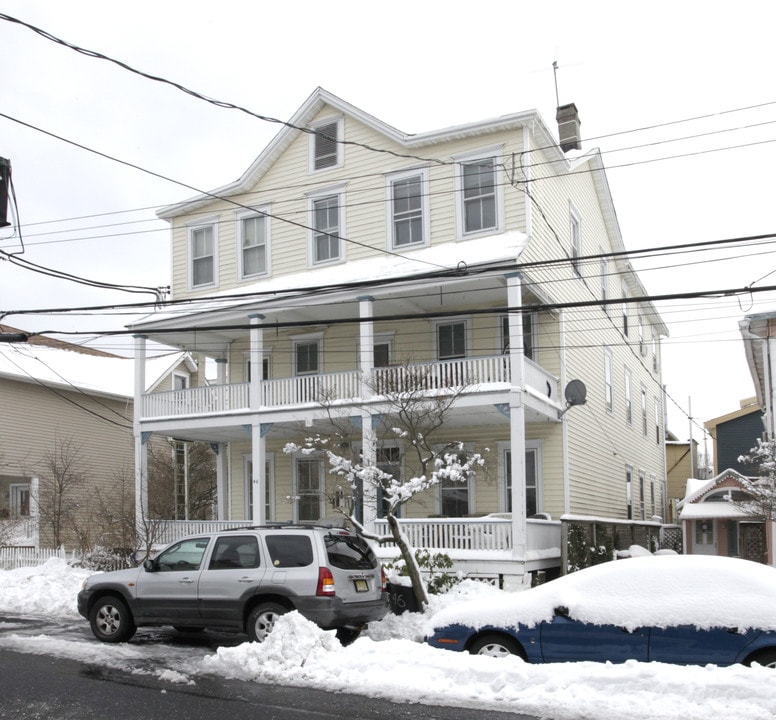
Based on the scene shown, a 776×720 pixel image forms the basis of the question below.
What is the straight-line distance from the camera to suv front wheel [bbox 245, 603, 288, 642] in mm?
11344

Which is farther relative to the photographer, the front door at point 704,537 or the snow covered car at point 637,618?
the front door at point 704,537

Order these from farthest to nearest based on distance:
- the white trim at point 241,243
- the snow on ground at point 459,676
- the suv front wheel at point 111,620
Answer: the white trim at point 241,243 → the suv front wheel at point 111,620 → the snow on ground at point 459,676

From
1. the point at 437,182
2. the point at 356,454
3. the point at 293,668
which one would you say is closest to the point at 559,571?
the point at 356,454


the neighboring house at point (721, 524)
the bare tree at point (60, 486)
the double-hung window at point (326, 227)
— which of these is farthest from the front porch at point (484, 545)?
the bare tree at point (60, 486)

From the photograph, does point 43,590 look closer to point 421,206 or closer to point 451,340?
point 451,340

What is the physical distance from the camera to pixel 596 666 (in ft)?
27.2

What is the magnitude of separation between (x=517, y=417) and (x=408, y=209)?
6329 millimetres

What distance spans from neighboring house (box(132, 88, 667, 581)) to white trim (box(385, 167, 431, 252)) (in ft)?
0.18

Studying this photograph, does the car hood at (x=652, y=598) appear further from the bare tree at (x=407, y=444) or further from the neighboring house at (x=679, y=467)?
the neighboring house at (x=679, y=467)

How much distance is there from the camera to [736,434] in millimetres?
33031

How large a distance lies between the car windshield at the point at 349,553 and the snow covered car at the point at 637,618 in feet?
7.32

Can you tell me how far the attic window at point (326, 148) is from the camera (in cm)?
2277

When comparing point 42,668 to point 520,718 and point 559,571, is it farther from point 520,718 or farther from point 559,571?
point 559,571

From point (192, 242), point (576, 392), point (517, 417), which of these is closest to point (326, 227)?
point (192, 242)
